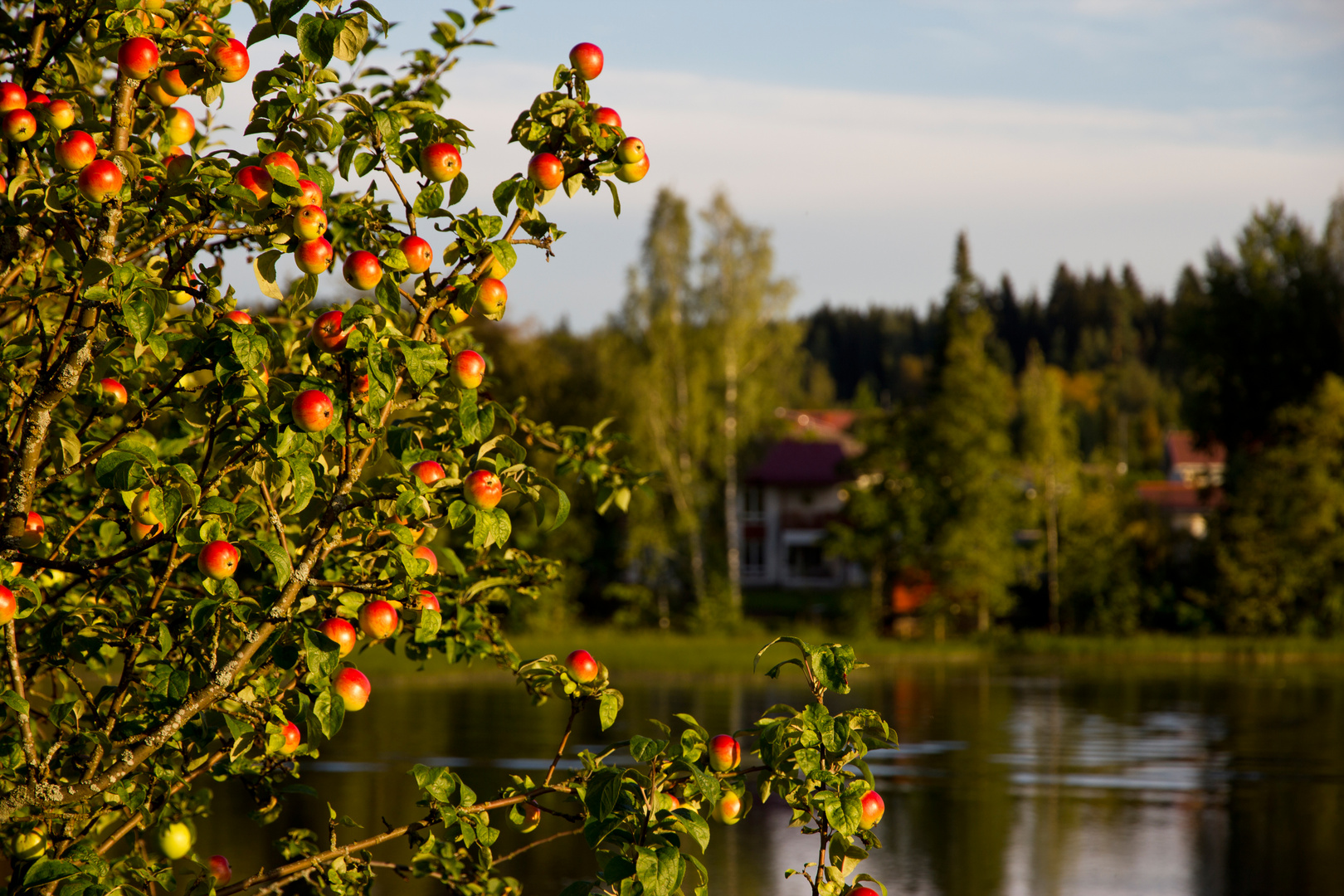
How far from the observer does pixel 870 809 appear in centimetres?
310

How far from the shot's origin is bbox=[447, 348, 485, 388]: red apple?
9.53ft

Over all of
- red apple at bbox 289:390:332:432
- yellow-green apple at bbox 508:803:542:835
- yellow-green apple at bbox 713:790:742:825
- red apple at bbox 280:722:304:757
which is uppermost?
red apple at bbox 289:390:332:432

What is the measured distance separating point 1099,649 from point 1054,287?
145332 mm

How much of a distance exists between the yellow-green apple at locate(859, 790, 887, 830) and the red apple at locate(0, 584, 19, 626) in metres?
1.89

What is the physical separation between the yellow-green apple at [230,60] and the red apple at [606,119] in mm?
856

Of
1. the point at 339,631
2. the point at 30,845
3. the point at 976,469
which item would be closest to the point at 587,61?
the point at 339,631

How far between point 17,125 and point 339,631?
1354mm

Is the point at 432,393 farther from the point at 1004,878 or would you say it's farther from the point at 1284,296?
the point at 1284,296

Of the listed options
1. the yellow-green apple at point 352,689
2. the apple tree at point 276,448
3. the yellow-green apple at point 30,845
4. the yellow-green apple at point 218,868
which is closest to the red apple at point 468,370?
the apple tree at point 276,448

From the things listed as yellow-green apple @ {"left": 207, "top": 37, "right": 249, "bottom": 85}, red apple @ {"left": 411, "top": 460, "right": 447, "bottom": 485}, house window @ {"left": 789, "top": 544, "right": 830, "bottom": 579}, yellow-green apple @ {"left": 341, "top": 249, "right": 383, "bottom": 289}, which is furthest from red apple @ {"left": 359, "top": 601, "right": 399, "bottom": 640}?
house window @ {"left": 789, "top": 544, "right": 830, "bottom": 579}

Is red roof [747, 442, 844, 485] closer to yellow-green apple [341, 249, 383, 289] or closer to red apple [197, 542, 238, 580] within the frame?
yellow-green apple [341, 249, 383, 289]

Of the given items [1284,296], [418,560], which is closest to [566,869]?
[418,560]

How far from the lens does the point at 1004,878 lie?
9.12 meters

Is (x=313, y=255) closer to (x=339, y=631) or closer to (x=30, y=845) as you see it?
(x=339, y=631)
